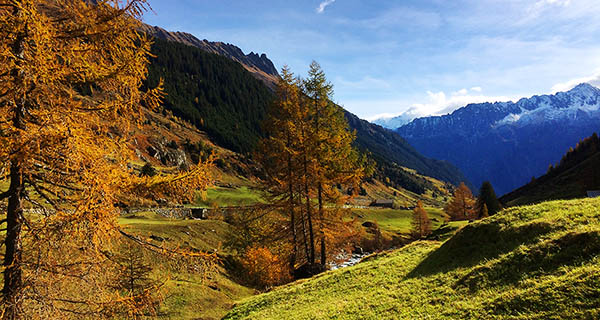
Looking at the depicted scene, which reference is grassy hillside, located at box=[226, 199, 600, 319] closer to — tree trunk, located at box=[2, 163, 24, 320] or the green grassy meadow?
tree trunk, located at box=[2, 163, 24, 320]

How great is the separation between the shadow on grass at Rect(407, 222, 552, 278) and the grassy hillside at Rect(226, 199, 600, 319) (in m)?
0.05

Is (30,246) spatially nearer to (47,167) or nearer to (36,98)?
(47,167)

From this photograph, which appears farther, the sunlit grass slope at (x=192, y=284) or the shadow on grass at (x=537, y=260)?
the sunlit grass slope at (x=192, y=284)

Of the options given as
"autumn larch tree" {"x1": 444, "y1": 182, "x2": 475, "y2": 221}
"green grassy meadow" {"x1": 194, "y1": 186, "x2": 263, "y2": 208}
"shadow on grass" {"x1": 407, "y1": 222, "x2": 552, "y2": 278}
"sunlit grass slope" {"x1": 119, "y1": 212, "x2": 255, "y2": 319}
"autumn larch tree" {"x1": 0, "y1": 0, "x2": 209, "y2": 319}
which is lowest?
"green grassy meadow" {"x1": 194, "y1": 186, "x2": 263, "y2": 208}

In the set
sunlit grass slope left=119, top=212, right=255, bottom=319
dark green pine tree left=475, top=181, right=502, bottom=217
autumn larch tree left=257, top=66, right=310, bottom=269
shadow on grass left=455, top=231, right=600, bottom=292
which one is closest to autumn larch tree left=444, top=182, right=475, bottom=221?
dark green pine tree left=475, top=181, right=502, bottom=217

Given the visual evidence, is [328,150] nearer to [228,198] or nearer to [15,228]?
[15,228]

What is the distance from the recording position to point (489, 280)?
12289mm

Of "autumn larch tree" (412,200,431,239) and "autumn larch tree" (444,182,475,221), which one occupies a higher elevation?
"autumn larch tree" (444,182,475,221)

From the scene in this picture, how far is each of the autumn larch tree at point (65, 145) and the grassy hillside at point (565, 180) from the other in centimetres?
14190

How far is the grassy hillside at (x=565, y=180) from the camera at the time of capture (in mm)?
125062

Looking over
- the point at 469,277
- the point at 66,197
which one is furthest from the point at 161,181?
the point at 469,277

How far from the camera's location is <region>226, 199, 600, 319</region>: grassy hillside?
30.5 ft

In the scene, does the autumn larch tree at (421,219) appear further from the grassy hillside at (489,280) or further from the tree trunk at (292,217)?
the grassy hillside at (489,280)

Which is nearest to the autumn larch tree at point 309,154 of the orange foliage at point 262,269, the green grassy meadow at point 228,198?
the orange foliage at point 262,269
